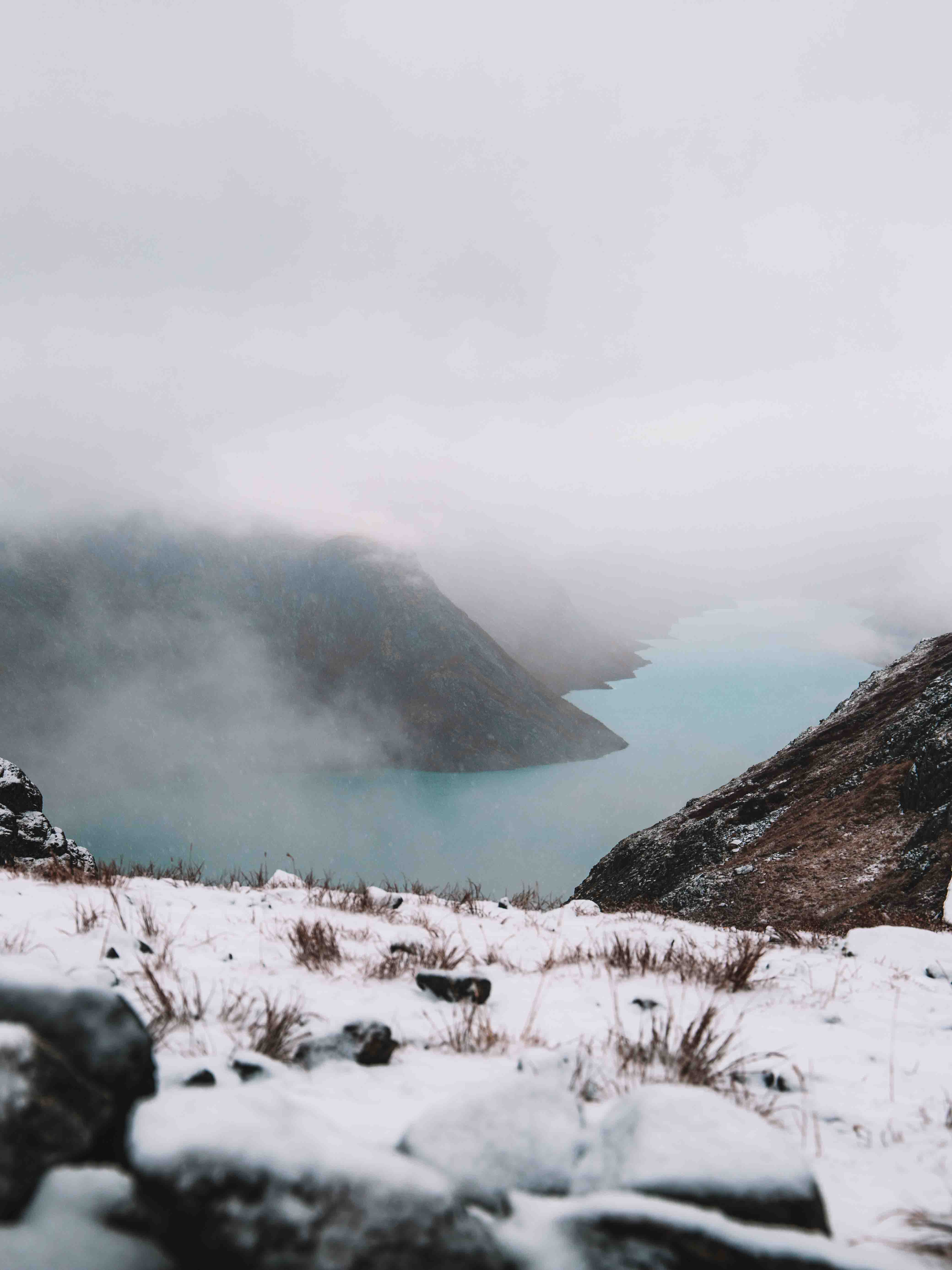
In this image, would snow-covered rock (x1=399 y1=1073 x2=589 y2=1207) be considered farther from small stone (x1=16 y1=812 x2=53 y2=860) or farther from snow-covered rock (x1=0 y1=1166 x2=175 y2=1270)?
small stone (x1=16 y1=812 x2=53 y2=860)

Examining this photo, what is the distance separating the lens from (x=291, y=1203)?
1438mm

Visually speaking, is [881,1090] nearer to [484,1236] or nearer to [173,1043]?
[484,1236]

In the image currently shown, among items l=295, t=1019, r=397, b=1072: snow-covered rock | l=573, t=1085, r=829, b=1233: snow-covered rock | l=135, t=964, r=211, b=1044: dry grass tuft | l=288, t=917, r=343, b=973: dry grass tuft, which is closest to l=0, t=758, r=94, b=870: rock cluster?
l=288, t=917, r=343, b=973: dry grass tuft

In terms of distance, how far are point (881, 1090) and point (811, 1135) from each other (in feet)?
2.97

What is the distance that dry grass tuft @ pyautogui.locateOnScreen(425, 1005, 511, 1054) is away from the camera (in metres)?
3.40

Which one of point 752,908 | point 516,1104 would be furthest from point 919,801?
point 516,1104

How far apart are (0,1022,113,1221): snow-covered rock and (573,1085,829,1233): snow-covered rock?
1413mm

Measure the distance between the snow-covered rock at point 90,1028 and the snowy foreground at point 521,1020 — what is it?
200 millimetres

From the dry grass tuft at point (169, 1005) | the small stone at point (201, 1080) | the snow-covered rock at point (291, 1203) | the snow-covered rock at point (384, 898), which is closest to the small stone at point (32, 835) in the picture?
the snow-covered rock at point (384, 898)

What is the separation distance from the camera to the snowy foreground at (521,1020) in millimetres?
2432

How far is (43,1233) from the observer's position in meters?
1.40

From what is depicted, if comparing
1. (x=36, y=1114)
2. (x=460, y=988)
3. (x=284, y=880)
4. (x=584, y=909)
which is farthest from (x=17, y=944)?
(x=584, y=909)

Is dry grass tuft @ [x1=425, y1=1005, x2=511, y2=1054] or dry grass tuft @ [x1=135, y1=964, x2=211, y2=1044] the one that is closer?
dry grass tuft @ [x1=135, y1=964, x2=211, y2=1044]

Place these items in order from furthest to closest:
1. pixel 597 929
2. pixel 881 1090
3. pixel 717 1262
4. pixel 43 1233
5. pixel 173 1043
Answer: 1. pixel 597 929
2. pixel 881 1090
3. pixel 173 1043
4. pixel 717 1262
5. pixel 43 1233
